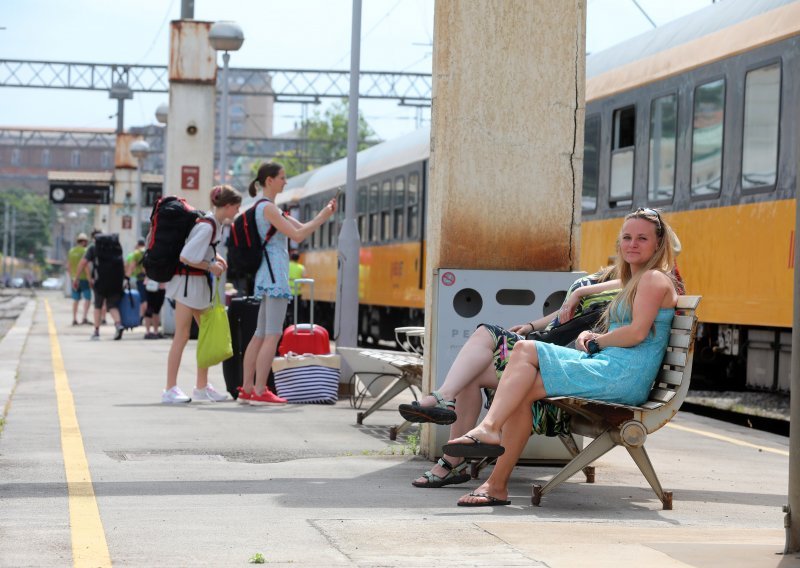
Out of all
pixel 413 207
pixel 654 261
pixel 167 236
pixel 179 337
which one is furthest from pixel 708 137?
pixel 413 207

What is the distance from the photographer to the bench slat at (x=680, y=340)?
684cm

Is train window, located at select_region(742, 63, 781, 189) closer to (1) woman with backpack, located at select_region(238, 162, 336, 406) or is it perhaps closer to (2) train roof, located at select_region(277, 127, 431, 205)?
(1) woman with backpack, located at select_region(238, 162, 336, 406)

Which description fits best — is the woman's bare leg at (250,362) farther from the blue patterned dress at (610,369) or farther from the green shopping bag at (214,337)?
the blue patterned dress at (610,369)

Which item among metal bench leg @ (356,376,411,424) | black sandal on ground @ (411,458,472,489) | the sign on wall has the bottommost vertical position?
black sandal on ground @ (411,458,472,489)

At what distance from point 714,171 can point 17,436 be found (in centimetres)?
715

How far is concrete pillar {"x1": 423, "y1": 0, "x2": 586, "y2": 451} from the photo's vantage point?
27.7ft

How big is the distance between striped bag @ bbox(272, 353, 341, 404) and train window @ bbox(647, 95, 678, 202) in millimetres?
4331

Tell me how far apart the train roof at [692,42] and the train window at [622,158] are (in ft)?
0.99

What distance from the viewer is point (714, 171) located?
45.9ft

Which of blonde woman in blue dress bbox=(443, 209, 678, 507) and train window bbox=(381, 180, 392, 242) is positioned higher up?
train window bbox=(381, 180, 392, 242)

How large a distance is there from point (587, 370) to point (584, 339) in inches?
10.0

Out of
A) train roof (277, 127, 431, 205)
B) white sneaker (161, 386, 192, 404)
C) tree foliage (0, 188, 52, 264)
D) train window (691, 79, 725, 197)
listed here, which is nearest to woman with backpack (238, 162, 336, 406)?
white sneaker (161, 386, 192, 404)

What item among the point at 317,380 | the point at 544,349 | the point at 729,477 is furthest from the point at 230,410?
the point at 544,349

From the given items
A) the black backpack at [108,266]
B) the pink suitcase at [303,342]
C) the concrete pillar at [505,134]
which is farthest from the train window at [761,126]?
the black backpack at [108,266]
